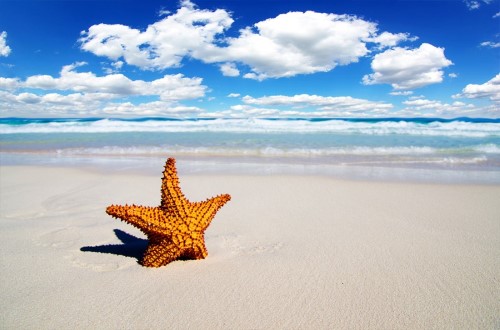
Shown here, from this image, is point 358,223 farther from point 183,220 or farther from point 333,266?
point 183,220

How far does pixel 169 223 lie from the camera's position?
2.94m

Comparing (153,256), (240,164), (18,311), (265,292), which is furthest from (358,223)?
(240,164)

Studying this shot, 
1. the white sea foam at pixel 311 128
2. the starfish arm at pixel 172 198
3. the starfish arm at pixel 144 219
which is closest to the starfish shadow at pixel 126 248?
the starfish arm at pixel 144 219

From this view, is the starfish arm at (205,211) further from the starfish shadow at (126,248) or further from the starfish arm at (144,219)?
the starfish shadow at (126,248)

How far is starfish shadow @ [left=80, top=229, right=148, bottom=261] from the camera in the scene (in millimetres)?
3350

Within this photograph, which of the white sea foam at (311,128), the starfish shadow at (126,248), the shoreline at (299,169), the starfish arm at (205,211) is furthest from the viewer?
the white sea foam at (311,128)

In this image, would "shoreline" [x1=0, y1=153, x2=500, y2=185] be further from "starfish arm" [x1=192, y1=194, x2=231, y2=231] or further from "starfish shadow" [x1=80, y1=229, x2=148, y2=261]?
"starfish arm" [x1=192, y1=194, x2=231, y2=231]

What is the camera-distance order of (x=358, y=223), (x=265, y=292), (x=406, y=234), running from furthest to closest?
(x=358, y=223) < (x=406, y=234) < (x=265, y=292)

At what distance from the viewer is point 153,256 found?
297cm

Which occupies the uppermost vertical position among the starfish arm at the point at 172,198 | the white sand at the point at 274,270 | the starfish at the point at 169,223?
the starfish arm at the point at 172,198

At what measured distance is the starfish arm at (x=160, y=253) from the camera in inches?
115

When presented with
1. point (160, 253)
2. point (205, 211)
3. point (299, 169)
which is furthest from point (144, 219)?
point (299, 169)

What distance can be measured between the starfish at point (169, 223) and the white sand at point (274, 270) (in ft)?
0.43

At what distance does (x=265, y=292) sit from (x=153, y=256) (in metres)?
1.03
